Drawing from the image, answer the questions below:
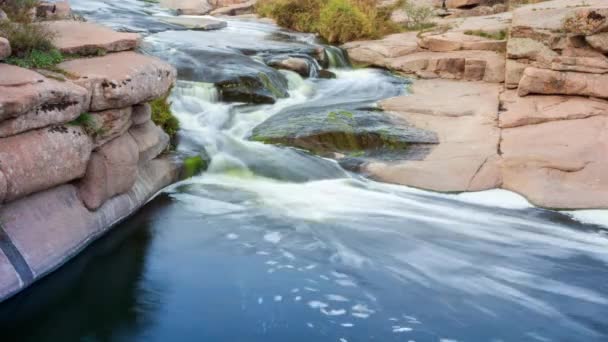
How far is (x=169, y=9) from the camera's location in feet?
79.3

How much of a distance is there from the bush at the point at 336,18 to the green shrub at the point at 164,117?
9.12 m

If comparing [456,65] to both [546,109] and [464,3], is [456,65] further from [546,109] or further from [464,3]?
[464,3]

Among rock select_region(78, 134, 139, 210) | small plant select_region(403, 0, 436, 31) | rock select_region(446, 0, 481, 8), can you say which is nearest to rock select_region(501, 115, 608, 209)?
rock select_region(78, 134, 139, 210)

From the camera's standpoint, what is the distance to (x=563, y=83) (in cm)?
1095

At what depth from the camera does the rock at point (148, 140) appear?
24.8 ft

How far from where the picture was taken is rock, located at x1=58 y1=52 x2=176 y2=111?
6.42 metres

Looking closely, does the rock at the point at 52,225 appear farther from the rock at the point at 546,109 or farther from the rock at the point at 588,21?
the rock at the point at 588,21

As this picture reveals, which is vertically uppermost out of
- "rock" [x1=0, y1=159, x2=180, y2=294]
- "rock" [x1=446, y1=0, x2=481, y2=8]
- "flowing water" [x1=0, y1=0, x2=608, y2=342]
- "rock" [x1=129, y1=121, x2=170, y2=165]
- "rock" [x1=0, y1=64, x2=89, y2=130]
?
"rock" [x1=446, y1=0, x2=481, y2=8]

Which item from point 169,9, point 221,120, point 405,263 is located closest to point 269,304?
point 405,263

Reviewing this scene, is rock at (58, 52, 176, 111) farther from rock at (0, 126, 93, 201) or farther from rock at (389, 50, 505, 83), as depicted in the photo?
rock at (389, 50, 505, 83)

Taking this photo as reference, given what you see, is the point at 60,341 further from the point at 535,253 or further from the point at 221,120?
the point at 221,120

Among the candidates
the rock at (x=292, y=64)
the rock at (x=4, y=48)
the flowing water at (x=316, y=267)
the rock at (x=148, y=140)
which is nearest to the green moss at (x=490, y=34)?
the rock at (x=292, y=64)

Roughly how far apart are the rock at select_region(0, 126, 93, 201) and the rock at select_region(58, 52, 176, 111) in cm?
50

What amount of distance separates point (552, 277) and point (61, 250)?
501cm
